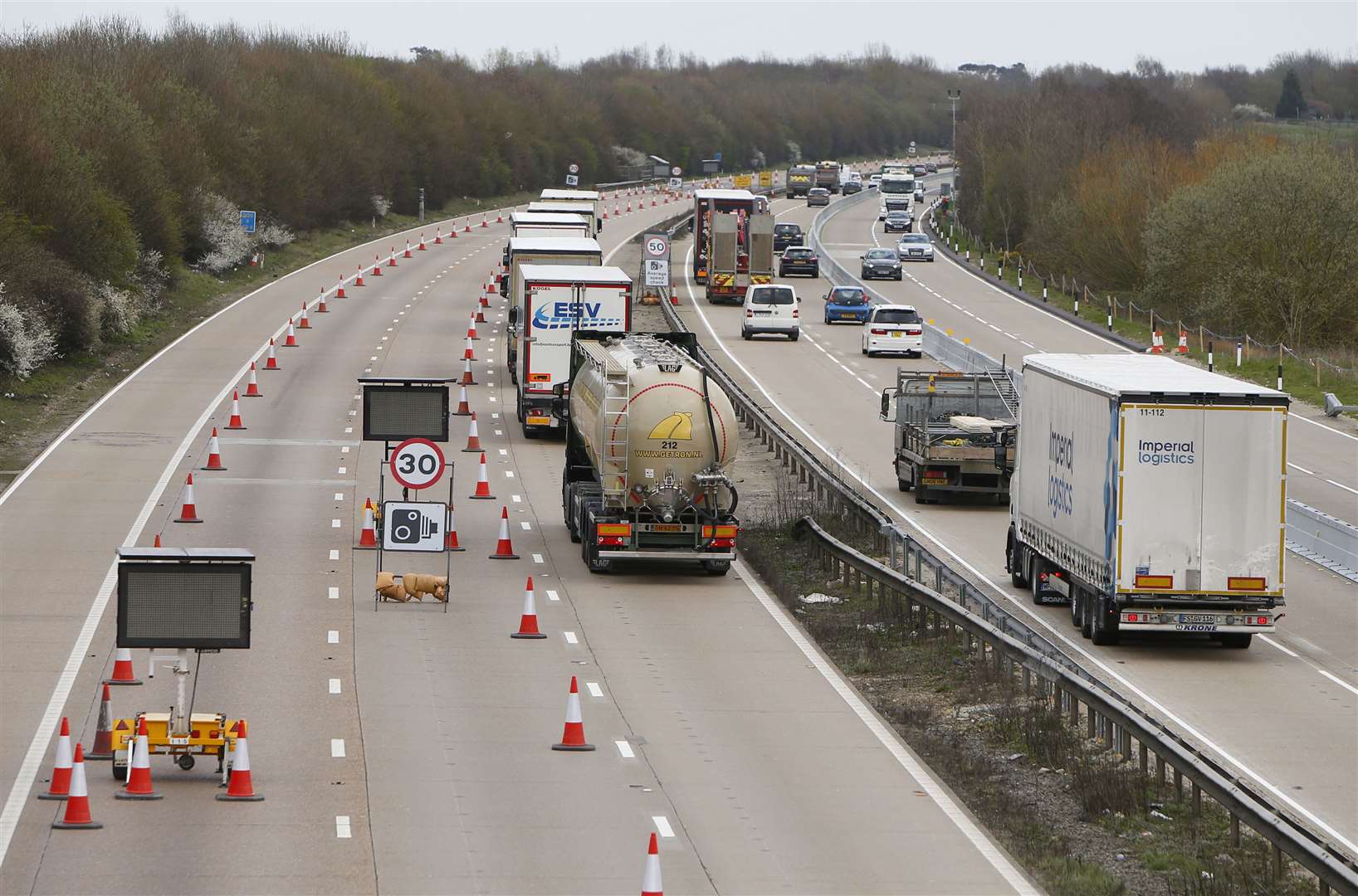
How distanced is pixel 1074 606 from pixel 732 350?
113 ft

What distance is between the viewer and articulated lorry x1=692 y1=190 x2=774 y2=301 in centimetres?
7081

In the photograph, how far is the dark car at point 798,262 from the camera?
3194 inches

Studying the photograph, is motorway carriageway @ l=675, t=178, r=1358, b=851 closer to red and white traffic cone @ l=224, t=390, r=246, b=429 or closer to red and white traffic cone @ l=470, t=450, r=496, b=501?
red and white traffic cone @ l=470, t=450, r=496, b=501

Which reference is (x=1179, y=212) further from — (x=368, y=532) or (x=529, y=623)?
(x=529, y=623)

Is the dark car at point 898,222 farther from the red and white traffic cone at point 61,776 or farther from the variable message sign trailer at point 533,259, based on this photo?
the red and white traffic cone at point 61,776

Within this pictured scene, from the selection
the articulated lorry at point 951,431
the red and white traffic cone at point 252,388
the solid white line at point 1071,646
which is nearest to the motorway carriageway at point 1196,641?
the solid white line at point 1071,646

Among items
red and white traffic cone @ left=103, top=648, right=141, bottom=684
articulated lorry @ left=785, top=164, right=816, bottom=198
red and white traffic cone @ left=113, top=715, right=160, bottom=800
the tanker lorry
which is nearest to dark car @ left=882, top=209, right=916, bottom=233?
articulated lorry @ left=785, top=164, right=816, bottom=198

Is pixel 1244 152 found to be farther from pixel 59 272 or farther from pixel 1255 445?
pixel 1255 445

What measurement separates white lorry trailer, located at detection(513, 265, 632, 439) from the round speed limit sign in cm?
1512

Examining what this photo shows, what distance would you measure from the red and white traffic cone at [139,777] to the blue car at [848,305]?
169ft

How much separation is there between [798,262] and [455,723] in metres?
63.4

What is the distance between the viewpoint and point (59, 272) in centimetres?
5050

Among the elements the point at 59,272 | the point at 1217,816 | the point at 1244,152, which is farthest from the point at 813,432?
the point at 1244,152

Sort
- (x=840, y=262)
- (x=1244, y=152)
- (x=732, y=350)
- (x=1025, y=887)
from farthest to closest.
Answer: (x=840, y=262), (x=1244, y=152), (x=732, y=350), (x=1025, y=887)
